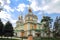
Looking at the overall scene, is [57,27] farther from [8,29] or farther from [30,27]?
[8,29]

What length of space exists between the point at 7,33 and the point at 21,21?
9.44m

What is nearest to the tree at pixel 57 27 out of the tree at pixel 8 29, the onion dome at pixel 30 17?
the onion dome at pixel 30 17

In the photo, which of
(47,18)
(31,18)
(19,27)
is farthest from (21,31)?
(47,18)

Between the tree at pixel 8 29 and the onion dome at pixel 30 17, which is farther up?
the onion dome at pixel 30 17

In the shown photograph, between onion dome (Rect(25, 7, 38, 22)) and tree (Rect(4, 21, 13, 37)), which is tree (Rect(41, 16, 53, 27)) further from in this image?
tree (Rect(4, 21, 13, 37))

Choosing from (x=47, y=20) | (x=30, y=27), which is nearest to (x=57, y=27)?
(x=47, y=20)

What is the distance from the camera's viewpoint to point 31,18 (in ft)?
188

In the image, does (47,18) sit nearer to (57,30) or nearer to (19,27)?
(57,30)

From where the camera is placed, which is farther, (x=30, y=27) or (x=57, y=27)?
(x=30, y=27)

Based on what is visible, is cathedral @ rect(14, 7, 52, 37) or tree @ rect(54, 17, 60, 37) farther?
cathedral @ rect(14, 7, 52, 37)

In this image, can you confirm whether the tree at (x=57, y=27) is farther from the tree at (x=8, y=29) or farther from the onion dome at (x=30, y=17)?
the tree at (x=8, y=29)

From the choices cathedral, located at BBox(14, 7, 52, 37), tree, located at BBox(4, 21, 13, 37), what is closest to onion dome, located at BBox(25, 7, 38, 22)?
cathedral, located at BBox(14, 7, 52, 37)

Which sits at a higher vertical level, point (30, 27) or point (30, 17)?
point (30, 17)

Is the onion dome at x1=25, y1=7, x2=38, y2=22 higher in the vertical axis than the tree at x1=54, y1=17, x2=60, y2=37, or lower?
higher
